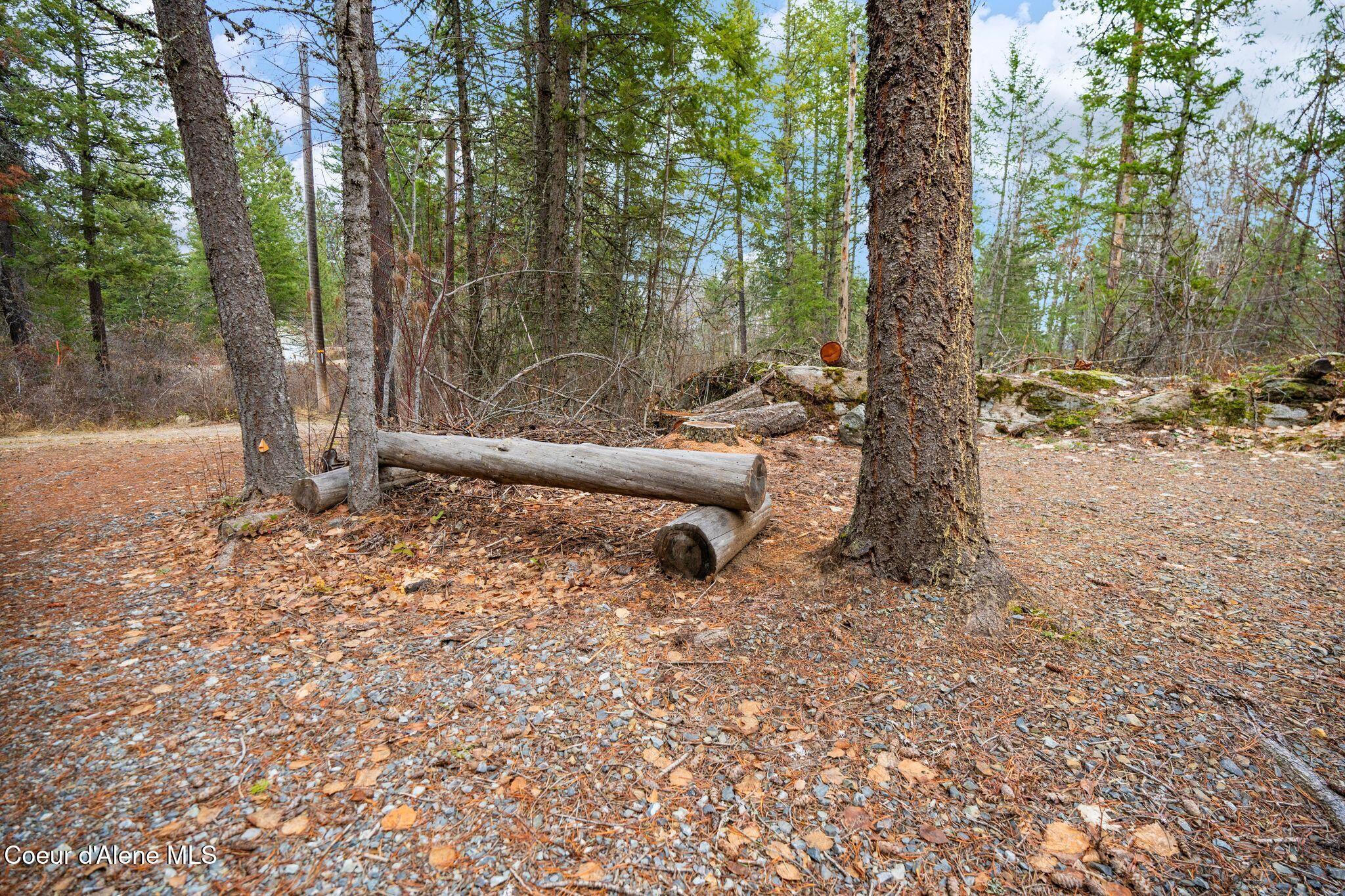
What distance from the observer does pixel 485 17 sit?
6.31m

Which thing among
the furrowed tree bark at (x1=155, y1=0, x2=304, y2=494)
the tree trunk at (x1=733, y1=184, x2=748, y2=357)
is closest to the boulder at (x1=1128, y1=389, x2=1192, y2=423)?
the tree trunk at (x1=733, y1=184, x2=748, y2=357)

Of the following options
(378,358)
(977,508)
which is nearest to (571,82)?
(378,358)

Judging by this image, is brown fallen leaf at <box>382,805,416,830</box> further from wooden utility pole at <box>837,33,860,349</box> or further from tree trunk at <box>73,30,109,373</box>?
tree trunk at <box>73,30,109,373</box>

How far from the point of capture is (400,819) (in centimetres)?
174

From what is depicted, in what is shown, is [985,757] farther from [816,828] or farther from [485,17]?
→ [485,17]

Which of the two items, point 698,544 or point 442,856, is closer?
point 442,856

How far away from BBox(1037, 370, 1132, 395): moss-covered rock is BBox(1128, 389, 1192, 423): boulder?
1.95 ft

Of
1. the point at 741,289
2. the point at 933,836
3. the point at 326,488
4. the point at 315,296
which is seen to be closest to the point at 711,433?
the point at 326,488

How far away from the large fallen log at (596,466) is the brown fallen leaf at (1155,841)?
2.17 metres

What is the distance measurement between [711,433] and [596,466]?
3.13m

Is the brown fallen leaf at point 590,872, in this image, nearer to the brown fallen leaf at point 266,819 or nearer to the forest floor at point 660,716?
the forest floor at point 660,716

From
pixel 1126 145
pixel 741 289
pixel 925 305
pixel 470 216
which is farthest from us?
pixel 741 289

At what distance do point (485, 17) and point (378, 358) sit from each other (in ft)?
14.2

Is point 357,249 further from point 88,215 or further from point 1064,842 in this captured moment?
point 88,215
